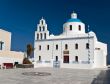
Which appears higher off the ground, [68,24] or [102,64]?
[68,24]

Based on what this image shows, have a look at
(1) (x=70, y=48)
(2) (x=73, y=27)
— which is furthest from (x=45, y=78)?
(2) (x=73, y=27)

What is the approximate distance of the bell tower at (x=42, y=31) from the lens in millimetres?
44031

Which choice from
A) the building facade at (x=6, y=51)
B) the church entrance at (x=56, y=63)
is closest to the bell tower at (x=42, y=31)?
the church entrance at (x=56, y=63)

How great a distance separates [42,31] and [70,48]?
24.7 feet

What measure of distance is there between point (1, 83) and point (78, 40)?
29.3 meters

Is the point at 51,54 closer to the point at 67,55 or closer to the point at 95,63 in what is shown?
the point at 67,55

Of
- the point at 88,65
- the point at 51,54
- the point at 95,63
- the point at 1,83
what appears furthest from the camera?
the point at 51,54

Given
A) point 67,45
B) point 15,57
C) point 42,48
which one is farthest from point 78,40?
point 15,57

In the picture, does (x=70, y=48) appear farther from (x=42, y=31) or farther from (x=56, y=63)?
(x=42, y=31)

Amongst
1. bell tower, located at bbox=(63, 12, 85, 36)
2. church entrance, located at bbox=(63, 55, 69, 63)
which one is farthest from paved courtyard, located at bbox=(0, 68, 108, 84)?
bell tower, located at bbox=(63, 12, 85, 36)

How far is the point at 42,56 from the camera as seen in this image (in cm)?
4372

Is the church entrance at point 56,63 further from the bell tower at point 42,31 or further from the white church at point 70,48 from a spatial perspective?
A: the bell tower at point 42,31

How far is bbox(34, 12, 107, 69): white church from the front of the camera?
38.8 meters

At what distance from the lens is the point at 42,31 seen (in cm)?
4434
